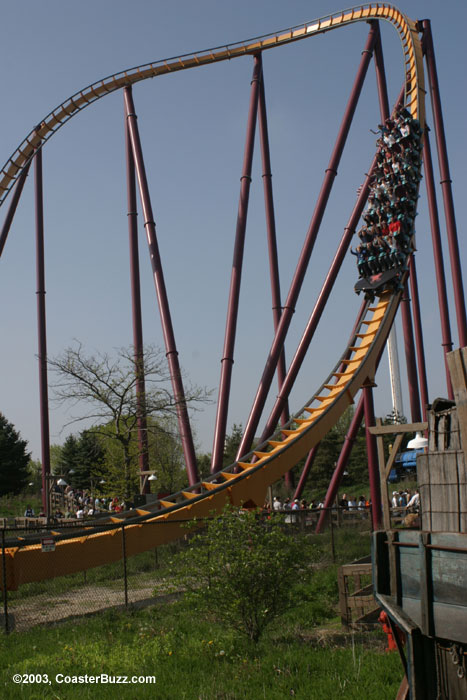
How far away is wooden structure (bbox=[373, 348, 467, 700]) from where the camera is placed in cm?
332

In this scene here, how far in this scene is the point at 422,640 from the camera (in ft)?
12.1

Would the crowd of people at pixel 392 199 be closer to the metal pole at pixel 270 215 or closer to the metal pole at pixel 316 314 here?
the metal pole at pixel 316 314

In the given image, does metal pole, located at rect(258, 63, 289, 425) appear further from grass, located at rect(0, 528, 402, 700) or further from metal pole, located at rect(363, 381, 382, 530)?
grass, located at rect(0, 528, 402, 700)

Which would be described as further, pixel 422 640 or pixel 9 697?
pixel 9 697

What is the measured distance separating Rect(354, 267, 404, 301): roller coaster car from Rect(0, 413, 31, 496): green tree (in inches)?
1129

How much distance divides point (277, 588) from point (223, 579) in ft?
1.73

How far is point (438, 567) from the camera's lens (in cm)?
345

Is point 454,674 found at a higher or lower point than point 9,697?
higher

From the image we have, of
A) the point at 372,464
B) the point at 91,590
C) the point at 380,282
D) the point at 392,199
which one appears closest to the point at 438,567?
the point at 91,590

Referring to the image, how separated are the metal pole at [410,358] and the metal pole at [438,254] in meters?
0.75

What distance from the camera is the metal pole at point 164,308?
1397 centimetres

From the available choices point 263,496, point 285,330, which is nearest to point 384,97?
point 285,330

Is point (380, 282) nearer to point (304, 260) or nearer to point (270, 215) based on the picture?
point (304, 260)

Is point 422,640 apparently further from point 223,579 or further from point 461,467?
point 223,579
